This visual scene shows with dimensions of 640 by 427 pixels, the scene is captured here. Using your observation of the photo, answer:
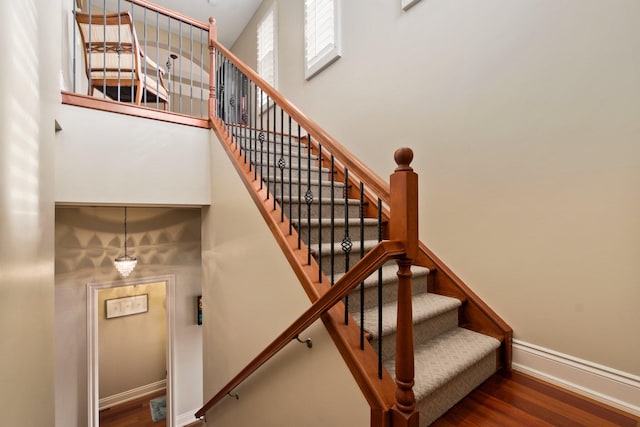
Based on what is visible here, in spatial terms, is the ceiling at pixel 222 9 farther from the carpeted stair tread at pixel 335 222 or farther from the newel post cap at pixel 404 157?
the newel post cap at pixel 404 157

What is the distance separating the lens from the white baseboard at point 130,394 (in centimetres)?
493

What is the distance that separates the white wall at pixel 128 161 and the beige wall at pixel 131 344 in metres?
2.89

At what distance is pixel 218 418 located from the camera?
2.68 m

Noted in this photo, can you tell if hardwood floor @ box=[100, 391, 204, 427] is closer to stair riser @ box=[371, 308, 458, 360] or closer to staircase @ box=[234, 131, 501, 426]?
staircase @ box=[234, 131, 501, 426]

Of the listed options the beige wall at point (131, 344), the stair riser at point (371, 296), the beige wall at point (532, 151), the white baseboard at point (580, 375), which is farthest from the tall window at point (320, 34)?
the beige wall at point (131, 344)

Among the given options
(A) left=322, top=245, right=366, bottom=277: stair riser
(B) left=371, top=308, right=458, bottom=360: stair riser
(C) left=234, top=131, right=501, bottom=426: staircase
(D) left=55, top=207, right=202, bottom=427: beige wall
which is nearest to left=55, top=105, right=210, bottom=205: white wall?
(C) left=234, top=131, right=501, bottom=426: staircase

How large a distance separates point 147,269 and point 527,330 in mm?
3899

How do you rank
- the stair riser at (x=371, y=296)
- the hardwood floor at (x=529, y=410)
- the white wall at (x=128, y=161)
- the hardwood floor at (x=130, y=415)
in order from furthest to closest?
the hardwood floor at (x=130, y=415) → the white wall at (x=128, y=161) → the stair riser at (x=371, y=296) → the hardwood floor at (x=529, y=410)

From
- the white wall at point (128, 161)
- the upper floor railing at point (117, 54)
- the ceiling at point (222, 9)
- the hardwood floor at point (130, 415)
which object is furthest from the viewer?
the ceiling at point (222, 9)

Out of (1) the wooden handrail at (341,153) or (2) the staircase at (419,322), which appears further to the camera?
(2) the staircase at (419,322)

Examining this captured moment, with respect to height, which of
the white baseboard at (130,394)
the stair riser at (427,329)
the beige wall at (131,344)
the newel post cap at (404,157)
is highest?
the newel post cap at (404,157)

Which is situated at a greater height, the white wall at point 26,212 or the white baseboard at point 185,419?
the white wall at point 26,212

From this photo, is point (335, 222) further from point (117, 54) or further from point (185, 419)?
point (185, 419)

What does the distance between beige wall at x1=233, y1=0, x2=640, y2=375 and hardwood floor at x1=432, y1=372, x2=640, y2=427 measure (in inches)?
8.6
